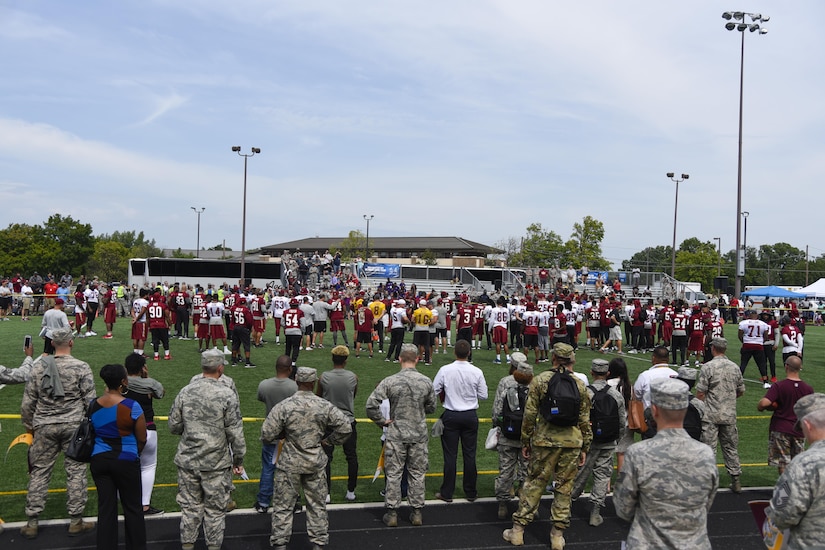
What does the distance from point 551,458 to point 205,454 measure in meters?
3.07

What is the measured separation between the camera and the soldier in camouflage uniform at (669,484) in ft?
12.7

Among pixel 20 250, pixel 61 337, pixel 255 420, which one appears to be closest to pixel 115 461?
pixel 61 337

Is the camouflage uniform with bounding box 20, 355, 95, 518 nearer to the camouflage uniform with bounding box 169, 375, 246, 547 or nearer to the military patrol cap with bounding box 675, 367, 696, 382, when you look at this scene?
the camouflage uniform with bounding box 169, 375, 246, 547

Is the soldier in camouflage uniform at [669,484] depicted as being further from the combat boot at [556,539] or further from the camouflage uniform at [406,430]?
the camouflage uniform at [406,430]

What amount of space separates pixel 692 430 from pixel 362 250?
7922 centimetres

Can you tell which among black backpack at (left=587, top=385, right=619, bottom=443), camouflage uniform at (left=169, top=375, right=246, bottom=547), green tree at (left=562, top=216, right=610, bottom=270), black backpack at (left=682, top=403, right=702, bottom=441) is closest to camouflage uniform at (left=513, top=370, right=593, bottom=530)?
black backpack at (left=587, top=385, right=619, bottom=443)

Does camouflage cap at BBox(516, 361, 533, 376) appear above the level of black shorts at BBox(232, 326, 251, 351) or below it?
above

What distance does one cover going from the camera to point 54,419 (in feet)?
20.3

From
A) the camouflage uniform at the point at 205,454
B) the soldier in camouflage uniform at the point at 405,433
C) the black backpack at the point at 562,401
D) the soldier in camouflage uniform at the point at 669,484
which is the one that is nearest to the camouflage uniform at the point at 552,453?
the black backpack at the point at 562,401

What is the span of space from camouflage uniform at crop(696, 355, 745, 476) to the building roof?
79.9 metres

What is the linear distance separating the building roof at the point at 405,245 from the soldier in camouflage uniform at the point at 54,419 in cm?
8004

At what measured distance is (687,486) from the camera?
3883 millimetres

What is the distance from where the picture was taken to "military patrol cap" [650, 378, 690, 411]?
393cm

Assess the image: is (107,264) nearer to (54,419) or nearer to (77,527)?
(54,419)
